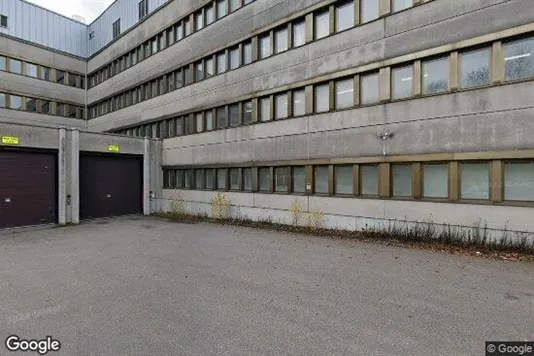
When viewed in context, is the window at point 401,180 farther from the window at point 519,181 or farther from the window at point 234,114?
the window at point 234,114

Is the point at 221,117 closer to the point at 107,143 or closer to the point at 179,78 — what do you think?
the point at 179,78

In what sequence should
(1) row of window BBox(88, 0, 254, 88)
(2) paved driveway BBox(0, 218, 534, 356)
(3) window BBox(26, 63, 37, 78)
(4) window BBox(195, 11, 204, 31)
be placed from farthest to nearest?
1. (3) window BBox(26, 63, 37, 78)
2. (4) window BBox(195, 11, 204, 31)
3. (1) row of window BBox(88, 0, 254, 88)
4. (2) paved driveway BBox(0, 218, 534, 356)

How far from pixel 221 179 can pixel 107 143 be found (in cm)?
709

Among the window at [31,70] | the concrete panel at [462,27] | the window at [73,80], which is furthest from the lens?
the window at [73,80]

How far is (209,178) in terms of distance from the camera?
62.0 feet

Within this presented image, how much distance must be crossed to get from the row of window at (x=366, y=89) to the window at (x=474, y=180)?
2.58 m

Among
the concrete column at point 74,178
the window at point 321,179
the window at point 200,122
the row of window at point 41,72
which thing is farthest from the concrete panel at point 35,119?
the window at point 321,179

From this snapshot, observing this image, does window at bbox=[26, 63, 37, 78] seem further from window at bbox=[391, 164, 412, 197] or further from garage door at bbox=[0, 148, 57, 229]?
window at bbox=[391, 164, 412, 197]

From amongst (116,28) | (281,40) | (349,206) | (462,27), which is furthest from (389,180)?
(116,28)

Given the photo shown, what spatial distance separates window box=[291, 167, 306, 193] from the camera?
14.5 m

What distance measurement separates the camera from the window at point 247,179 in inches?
656

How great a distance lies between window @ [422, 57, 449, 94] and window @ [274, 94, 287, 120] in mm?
6236

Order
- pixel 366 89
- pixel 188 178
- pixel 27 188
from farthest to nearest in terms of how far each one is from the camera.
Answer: pixel 188 178 → pixel 27 188 → pixel 366 89

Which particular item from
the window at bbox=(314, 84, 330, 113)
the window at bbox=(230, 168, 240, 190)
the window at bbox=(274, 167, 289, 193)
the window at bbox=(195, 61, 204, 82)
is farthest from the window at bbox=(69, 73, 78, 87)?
the window at bbox=(314, 84, 330, 113)
